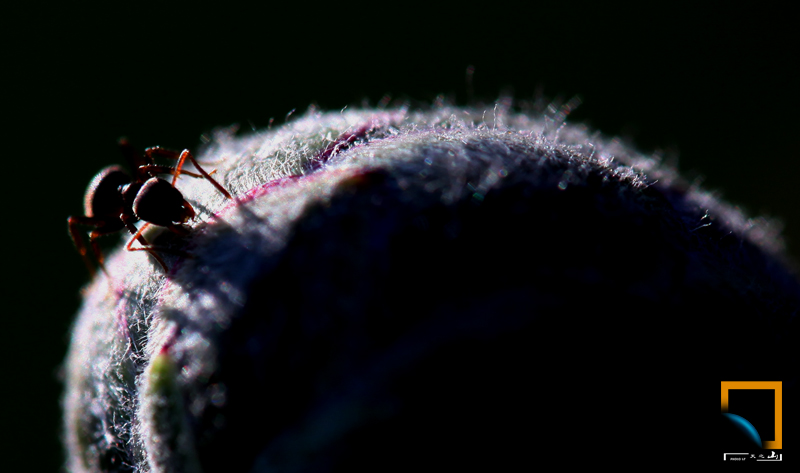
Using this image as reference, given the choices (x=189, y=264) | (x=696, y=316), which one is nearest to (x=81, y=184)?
(x=189, y=264)

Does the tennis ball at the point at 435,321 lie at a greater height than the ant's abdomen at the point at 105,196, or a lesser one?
lesser

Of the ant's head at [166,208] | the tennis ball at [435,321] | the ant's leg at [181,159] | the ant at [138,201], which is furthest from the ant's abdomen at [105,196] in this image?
the tennis ball at [435,321]

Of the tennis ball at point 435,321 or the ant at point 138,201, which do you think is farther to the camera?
the ant at point 138,201

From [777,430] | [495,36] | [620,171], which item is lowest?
[777,430]

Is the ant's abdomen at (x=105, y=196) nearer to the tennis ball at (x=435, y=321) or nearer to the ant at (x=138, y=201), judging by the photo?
the ant at (x=138, y=201)

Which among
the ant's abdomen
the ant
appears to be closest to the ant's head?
the ant

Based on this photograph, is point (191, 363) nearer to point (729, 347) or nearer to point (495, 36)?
point (729, 347)
